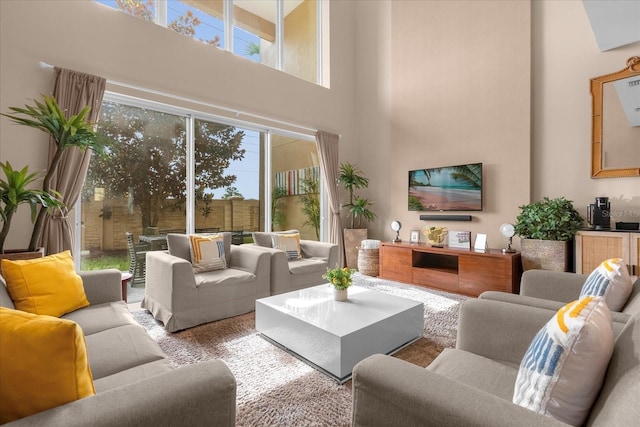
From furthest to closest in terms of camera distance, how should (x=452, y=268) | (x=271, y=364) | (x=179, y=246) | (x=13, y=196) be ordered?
(x=452, y=268) < (x=179, y=246) < (x=13, y=196) < (x=271, y=364)

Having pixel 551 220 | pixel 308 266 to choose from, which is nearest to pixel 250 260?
pixel 308 266

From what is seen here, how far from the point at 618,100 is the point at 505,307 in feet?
12.0

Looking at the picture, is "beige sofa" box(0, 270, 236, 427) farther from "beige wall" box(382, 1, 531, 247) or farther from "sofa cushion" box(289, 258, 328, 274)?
"beige wall" box(382, 1, 531, 247)

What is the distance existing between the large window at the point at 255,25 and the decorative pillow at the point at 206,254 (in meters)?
2.91

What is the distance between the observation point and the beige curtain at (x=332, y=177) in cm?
561

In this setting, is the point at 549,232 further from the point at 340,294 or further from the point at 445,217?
the point at 340,294

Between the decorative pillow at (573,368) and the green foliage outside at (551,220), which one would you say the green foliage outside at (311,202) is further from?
the decorative pillow at (573,368)

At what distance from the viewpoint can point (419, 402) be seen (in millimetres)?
877

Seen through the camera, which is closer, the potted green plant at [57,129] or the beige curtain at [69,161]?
the potted green plant at [57,129]

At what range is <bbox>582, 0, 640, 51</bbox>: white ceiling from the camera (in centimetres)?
277

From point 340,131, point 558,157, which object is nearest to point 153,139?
point 340,131

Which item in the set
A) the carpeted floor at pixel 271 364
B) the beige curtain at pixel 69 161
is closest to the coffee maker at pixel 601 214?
the carpeted floor at pixel 271 364

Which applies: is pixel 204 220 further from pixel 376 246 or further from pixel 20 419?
pixel 20 419

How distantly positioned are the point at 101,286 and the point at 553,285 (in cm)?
314
